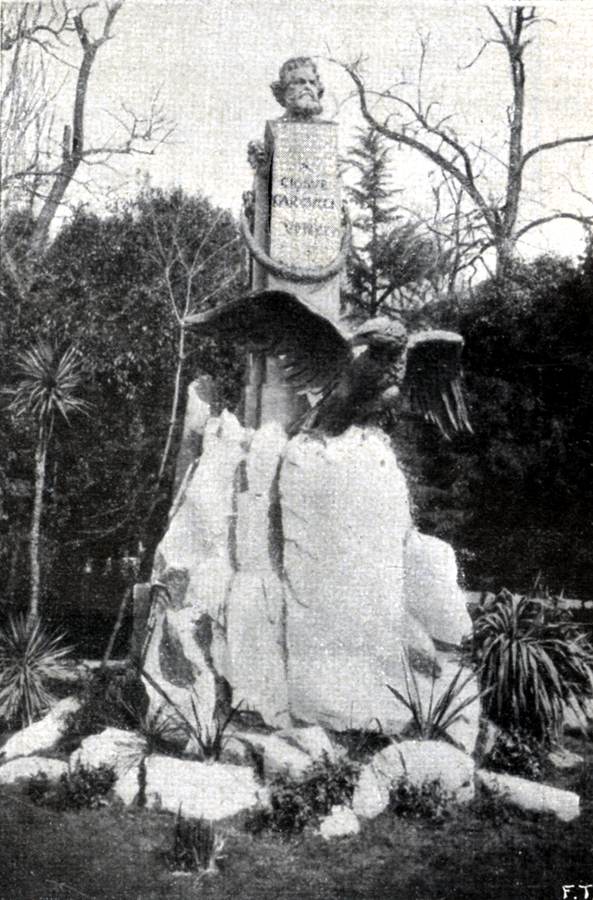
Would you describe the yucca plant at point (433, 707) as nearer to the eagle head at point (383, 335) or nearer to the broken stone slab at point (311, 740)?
the broken stone slab at point (311, 740)

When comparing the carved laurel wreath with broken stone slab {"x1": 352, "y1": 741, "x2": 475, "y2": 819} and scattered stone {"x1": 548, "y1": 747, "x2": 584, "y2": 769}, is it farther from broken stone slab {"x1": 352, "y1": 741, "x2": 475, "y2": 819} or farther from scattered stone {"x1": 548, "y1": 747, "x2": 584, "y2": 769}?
scattered stone {"x1": 548, "y1": 747, "x2": 584, "y2": 769}

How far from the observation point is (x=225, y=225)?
1830 centimetres

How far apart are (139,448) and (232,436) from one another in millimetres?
6744

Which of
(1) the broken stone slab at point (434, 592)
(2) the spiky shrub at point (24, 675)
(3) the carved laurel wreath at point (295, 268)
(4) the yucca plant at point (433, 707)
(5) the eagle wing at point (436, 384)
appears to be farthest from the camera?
(3) the carved laurel wreath at point (295, 268)

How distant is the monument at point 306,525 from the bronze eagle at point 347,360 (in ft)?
0.04

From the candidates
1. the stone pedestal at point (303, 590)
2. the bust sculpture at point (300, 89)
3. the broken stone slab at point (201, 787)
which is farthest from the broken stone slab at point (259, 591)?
the bust sculpture at point (300, 89)

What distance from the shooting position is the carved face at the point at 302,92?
346 inches

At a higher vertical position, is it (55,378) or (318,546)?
(55,378)

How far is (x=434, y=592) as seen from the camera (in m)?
7.92

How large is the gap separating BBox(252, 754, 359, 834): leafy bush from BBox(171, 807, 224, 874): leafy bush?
2.10 feet

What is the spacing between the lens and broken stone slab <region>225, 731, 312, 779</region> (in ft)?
21.8

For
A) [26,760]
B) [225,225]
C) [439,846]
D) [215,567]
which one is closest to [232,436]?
[215,567]

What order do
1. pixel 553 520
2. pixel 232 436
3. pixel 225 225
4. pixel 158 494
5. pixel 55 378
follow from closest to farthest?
pixel 232 436 → pixel 55 378 → pixel 553 520 → pixel 158 494 → pixel 225 225

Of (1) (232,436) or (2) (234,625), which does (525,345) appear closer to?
(1) (232,436)
